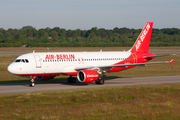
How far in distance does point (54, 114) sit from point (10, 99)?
6861mm

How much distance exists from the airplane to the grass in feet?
20.4

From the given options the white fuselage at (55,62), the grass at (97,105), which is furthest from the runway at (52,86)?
the grass at (97,105)

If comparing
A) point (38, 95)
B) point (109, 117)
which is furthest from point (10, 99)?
point (109, 117)

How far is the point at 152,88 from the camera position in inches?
1104

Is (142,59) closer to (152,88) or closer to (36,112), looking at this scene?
(152,88)

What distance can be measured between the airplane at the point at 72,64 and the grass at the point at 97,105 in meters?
6.22

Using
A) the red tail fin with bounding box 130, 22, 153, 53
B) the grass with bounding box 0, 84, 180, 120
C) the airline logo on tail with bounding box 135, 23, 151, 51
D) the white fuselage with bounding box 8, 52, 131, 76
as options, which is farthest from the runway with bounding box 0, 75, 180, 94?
the airline logo on tail with bounding box 135, 23, 151, 51

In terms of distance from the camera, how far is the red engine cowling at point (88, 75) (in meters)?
30.6

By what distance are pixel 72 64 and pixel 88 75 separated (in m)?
3.30

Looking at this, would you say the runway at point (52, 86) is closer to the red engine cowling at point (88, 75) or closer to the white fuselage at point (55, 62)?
the red engine cowling at point (88, 75)

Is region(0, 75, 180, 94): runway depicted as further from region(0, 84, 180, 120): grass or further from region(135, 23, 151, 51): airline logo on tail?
region(135, 23, 151, 51): airline logo on tail

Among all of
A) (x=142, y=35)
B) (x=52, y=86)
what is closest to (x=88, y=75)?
(x=52, y=86)

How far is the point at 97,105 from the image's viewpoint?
19.9 meters

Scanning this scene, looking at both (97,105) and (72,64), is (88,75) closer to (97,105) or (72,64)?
(72,64)
